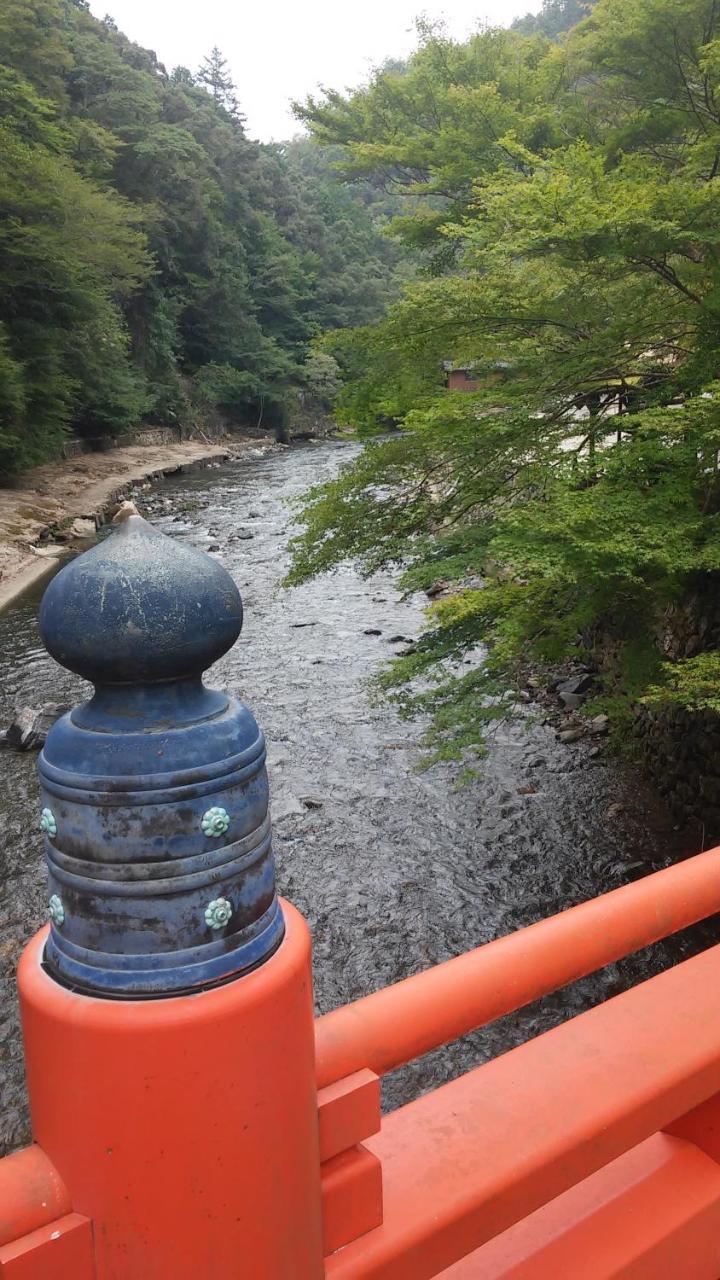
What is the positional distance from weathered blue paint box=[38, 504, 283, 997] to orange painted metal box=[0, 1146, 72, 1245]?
0.64 ft

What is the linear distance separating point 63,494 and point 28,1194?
20217mm

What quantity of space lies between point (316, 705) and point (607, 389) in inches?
156

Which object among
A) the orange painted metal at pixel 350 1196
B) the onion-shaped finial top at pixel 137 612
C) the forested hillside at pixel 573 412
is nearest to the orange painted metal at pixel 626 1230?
the orange painted metal at pixel 350 1196

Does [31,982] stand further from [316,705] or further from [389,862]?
[316,705]

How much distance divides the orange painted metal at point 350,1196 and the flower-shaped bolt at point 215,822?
50cm

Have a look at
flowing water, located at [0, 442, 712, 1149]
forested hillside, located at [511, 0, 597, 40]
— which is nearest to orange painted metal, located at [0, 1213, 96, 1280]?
flowing water, located at [0, 442, 712, 1149]

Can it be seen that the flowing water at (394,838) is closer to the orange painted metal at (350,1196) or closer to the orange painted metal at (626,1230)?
the orange painted metal at (626,1230)

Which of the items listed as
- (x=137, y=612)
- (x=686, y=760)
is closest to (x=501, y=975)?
(x=137, y=612)

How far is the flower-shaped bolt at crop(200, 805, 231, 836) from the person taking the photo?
829mm

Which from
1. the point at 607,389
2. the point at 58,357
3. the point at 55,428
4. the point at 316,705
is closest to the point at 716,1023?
the point at 607,389

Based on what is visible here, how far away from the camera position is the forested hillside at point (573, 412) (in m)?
4.02

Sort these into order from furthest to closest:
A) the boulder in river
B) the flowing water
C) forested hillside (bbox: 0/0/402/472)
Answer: forested hillside (bbox: 0/0/402/472), the boulder in river, the flowing water

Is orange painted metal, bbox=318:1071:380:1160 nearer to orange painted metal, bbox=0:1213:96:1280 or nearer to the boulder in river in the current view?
orange painted metal, bbox=0:1213:96:1280

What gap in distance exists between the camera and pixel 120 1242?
2.77 feet
